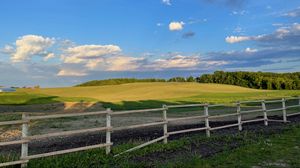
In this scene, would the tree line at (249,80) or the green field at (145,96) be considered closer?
the green field at (145,96)

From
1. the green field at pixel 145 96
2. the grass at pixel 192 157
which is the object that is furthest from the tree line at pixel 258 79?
the grass at pixel 192 157

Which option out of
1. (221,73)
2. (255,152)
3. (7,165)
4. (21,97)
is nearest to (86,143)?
(7,165)

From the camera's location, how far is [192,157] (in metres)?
11.2

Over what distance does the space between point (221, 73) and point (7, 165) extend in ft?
396

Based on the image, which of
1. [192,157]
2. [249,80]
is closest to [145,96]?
[192,157]

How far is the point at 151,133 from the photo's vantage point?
1712 cm

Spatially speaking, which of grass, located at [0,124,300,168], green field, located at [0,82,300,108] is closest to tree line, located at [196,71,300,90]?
green field, located at [0,82,300,108]

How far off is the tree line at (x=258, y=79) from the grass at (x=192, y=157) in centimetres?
9379

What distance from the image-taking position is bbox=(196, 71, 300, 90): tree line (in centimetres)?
10331

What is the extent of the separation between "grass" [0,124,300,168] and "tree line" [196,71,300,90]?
308 ft

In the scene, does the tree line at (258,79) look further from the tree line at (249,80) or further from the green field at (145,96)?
the green field at (145,96)

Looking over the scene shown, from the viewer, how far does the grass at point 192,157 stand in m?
10.1

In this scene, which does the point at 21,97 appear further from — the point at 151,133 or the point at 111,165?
the point at 111,165

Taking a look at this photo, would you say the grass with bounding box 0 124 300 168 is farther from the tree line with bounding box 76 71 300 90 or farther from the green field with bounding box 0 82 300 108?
the tree line with bounding box 76 71 300 90
